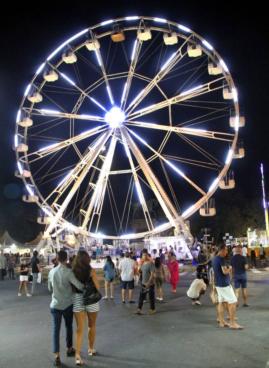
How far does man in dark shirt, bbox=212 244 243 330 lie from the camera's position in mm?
9727

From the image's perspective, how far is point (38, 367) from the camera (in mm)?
7238

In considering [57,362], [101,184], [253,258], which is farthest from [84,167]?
[57,362]

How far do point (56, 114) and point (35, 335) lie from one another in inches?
835

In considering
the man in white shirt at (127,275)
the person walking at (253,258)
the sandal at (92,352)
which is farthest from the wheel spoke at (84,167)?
the sandal at (92,352)

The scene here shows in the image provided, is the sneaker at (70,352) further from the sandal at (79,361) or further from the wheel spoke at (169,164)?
the wheel spoke at (169,164)

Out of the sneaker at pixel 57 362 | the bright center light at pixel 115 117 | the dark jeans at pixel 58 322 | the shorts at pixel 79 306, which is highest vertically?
Answer: the bright center light at pixel 115 117

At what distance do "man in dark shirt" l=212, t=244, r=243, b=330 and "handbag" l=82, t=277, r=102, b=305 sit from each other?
3.15 metres

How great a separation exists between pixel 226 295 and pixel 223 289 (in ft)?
0.44

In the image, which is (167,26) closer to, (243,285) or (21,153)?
(21,153)

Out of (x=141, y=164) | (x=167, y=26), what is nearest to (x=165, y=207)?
(x=141, y=164)

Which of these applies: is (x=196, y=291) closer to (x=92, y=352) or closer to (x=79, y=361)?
(x=92, y=352)

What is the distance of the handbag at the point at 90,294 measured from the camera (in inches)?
305

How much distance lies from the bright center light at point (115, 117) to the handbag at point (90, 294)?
2139cm

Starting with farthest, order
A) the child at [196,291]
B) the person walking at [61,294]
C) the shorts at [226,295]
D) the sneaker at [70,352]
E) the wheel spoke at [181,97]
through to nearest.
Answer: the wheel spoke at [181,97] < the child at [196,291] < the shorts at [226,295] < the sneaker at [70,352] < the person walking at [61,294]
